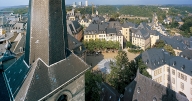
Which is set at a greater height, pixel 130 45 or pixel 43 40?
pixel 43 40

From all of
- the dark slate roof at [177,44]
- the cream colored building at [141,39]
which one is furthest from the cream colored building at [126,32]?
the dark slate roof at [177,44]

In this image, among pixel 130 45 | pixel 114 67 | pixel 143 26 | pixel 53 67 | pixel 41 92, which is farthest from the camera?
pixel 143 26

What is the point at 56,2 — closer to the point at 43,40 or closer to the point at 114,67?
the point at 43,40

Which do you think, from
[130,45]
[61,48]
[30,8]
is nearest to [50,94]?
[61,48]

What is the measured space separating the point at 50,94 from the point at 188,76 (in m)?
32.7

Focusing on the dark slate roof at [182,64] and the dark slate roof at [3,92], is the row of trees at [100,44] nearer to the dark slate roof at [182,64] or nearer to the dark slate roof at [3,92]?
the dark slate roof at [182,64]

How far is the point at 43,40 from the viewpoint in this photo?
35.3 ft

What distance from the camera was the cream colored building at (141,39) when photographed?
2773 inches

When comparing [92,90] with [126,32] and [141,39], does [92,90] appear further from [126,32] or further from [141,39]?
[126,32]

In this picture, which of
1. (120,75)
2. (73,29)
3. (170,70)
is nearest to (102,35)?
(73,29)

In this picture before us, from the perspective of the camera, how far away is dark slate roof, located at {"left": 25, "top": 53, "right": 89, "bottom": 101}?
9.26 meters

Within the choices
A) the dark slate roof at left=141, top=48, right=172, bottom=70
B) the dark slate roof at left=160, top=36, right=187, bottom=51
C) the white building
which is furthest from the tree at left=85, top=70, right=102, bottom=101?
the dark slate roof at left=160, top=36, right=187, bottom=51

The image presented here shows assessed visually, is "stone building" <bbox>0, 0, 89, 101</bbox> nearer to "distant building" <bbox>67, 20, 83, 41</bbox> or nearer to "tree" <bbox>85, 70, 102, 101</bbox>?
"tree" <bbox>85, 70, 102, 101</bbox>

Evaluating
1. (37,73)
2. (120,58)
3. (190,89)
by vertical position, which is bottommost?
(190,89)
